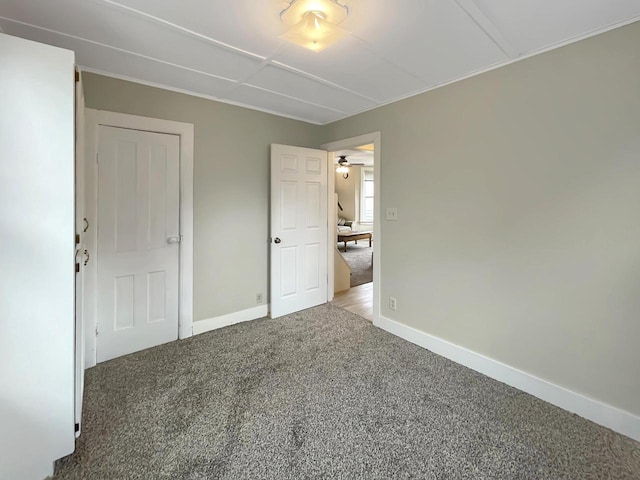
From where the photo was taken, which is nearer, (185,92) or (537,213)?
(537,213)

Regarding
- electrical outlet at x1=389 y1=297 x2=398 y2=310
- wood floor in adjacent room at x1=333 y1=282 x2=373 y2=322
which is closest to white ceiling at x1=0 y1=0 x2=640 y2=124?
electrical outlet at x1=389 y1=297 x2=398 y2=310

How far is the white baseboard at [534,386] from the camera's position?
1.68 m

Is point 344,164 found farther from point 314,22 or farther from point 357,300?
point 314,22

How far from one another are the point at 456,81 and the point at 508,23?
717 mm

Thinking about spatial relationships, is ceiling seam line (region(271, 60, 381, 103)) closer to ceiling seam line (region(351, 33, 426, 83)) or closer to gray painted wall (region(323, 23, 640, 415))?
gray painted wall (region(323, 23, 640, 415))

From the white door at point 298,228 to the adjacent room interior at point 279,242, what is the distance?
107 mm

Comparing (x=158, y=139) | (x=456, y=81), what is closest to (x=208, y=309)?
(x=158, y=139)

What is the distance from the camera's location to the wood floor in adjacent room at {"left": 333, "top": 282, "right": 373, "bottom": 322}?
3.56 metres

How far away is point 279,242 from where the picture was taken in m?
3.29

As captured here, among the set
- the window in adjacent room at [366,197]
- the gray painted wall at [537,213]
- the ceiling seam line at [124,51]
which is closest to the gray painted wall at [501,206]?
the gray painted wall at [537,213]

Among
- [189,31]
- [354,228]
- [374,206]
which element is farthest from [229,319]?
[354,228]

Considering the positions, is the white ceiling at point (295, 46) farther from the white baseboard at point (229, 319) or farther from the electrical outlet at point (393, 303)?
the white baseboard at point (229, 319)

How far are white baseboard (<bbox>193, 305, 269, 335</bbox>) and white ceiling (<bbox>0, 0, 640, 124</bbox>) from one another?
2.22m

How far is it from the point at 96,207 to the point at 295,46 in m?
1.94
